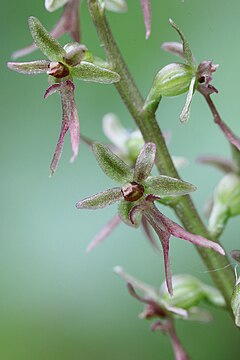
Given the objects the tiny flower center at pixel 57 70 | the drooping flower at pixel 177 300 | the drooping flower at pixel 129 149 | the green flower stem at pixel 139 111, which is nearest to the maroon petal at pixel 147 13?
the green flower stem at pixel 139 111

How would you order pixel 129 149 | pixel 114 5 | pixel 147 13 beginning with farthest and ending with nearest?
pixel 129 149
pixel 114 5
pixel 147 13

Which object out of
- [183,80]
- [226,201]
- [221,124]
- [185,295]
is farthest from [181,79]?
[185,295]

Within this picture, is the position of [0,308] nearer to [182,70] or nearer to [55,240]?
[55,240]

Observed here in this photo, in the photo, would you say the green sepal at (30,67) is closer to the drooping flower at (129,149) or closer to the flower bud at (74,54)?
the flower bud at (74,54)

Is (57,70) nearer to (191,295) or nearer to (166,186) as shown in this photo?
(166,186)

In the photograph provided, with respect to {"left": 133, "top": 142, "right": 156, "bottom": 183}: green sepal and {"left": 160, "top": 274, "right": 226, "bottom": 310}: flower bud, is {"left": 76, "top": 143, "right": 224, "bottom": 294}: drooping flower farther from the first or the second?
{"left": 160, "top": 274, "right": 226, "bottom": 310}: flower bud

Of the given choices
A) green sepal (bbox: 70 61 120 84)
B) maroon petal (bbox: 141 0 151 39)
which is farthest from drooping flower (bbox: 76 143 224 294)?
maroon petal (bbox: 141 0 151 39)
